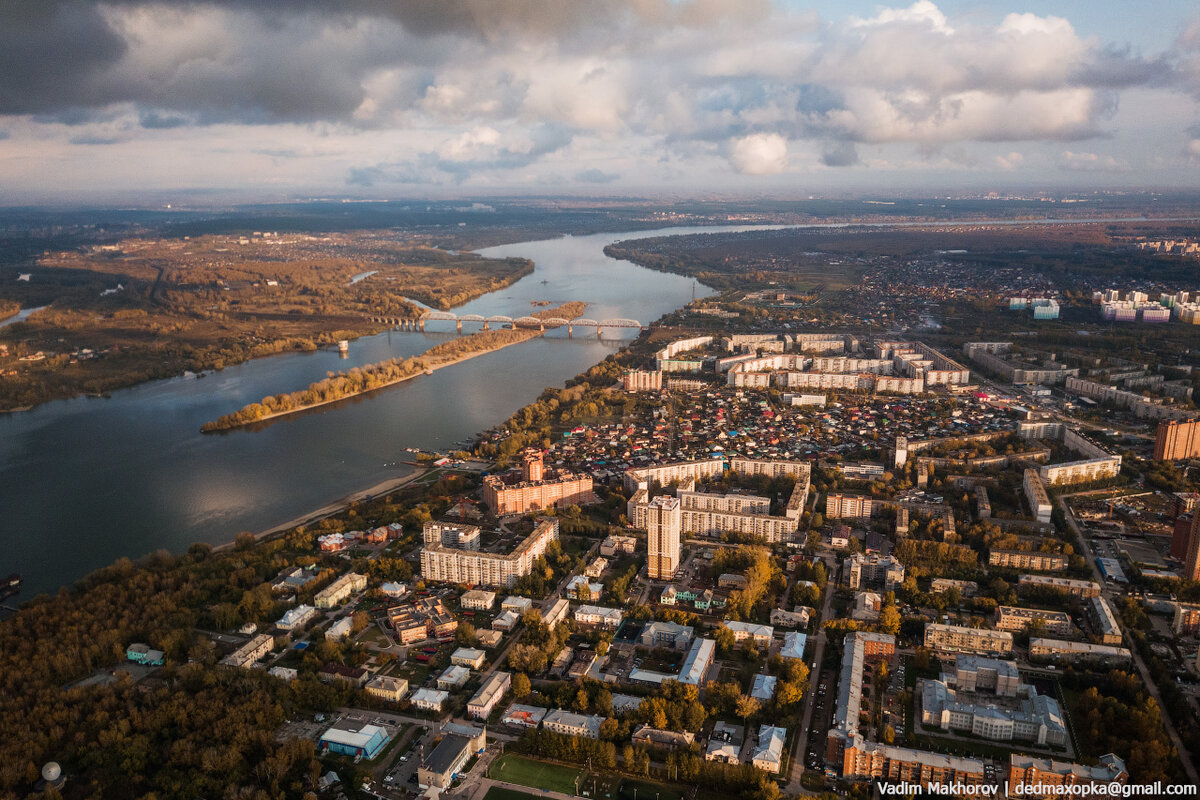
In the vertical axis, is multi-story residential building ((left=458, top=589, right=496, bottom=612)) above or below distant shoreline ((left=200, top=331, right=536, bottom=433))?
below

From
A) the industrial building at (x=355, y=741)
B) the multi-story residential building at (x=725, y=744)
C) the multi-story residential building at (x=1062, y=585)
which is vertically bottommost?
the industrial building at (x=355, y=741)

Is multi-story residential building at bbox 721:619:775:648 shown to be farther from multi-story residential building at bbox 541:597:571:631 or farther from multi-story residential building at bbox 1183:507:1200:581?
multi-story residential building at bbox 1183:507:1200:581

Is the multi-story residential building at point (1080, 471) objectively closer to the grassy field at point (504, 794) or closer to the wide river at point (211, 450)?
the grassy field at point (504, 794)

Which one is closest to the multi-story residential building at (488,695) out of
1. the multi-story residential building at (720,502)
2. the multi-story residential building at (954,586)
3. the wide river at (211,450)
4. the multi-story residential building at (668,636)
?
the multi-story residential building at (668,636)

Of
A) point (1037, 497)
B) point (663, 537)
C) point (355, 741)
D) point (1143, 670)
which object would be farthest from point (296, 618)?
point (1037, 497)

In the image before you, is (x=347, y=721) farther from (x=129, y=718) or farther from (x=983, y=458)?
(x=983, y=458)

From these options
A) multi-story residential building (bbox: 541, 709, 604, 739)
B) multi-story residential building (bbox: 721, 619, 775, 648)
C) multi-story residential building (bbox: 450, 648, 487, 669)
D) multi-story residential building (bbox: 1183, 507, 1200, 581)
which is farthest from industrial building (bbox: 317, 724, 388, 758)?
multi-story residential building (bbox: 1183, 507, 1200, 581)

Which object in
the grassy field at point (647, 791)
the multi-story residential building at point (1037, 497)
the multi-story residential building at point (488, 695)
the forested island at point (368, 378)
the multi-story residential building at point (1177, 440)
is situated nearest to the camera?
the grassy field at point (647, 791)

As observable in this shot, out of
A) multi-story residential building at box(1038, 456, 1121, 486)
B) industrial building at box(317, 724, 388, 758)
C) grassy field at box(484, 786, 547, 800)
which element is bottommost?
grassy field at box(484, 786, 547, 800)
